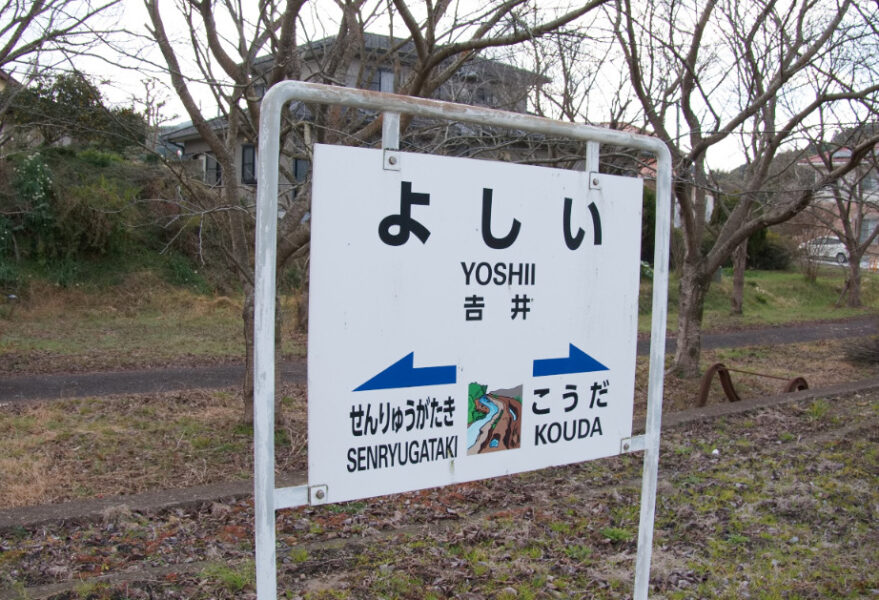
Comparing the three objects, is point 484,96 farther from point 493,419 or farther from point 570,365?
point 493,419

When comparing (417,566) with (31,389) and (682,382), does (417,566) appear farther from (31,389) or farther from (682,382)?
(682,382)

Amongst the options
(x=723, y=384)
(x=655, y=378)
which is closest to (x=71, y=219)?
(x=723, y=384)

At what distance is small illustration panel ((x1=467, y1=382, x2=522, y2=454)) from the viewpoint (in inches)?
88.3

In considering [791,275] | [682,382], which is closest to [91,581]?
[682,382]

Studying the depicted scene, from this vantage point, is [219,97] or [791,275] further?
[791,275]

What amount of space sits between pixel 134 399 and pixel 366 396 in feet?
22.5

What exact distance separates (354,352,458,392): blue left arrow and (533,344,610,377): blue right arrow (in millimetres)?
334

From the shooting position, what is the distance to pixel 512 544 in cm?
396

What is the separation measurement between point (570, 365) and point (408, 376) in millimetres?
631

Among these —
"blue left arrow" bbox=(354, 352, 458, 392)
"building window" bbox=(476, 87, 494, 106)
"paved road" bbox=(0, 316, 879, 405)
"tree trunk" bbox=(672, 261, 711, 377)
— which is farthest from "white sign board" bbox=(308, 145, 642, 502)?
"building window" bbox=(476, 87, 494, 106)

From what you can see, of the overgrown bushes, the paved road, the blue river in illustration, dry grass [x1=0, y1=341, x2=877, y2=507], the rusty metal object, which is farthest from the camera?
the overgrown bushes

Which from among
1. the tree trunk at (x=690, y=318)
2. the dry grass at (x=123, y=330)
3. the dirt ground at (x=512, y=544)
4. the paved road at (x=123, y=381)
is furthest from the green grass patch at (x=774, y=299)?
the dirt ground at (x=512, y=544)

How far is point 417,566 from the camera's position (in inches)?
144

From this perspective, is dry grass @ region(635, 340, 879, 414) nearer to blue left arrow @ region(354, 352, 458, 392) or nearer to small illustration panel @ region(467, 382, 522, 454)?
small illustration panel @ region(467, 382, 522, 454)
